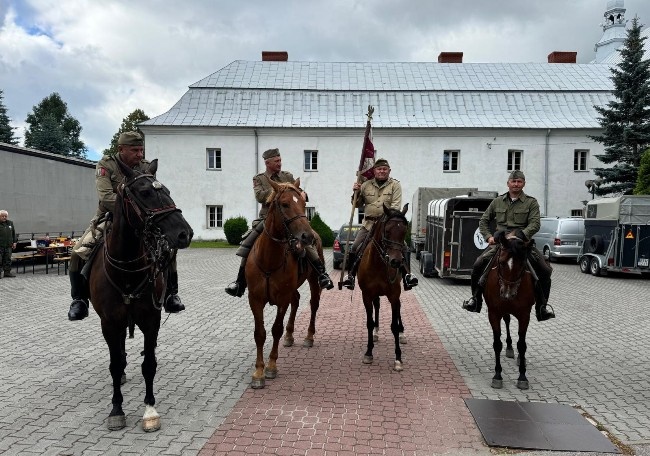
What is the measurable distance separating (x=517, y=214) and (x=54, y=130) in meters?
50.7

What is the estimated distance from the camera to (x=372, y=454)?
4.46 metres

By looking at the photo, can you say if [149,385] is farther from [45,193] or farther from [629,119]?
[629,119]

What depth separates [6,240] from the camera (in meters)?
16.3

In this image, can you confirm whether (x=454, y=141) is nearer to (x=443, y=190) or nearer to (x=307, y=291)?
(x=443, y=190)

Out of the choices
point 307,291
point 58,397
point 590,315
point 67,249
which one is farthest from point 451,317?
point 67,249

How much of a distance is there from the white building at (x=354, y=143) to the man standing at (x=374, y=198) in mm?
28024

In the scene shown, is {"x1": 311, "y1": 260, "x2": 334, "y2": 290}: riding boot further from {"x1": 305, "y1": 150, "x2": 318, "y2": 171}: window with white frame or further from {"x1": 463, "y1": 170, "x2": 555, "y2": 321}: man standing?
{"x1": 305, "y1": 150, "x2": 318, "y2": 171}: window with white frame

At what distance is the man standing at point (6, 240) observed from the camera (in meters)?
16.2

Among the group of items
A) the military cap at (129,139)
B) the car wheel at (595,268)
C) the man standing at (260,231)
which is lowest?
the car wheel at (595,268)

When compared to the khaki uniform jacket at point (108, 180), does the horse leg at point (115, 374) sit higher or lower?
lower

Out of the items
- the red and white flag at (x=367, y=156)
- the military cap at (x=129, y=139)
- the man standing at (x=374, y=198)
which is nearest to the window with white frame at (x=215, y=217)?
the red and white flag at (x=367, y=156)

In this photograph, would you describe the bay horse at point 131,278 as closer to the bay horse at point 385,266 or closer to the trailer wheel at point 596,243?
the bay horse at point 385,266

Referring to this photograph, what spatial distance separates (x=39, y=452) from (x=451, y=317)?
27.5 feet

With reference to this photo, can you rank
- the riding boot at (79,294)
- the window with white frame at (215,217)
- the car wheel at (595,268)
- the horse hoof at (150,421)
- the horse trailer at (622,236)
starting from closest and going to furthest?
the horse hoof at (150,421), the riding boot at (79,294), the horse trailer at (622,236), the car wheel at (595,268), the window with white frame at (215,217)
